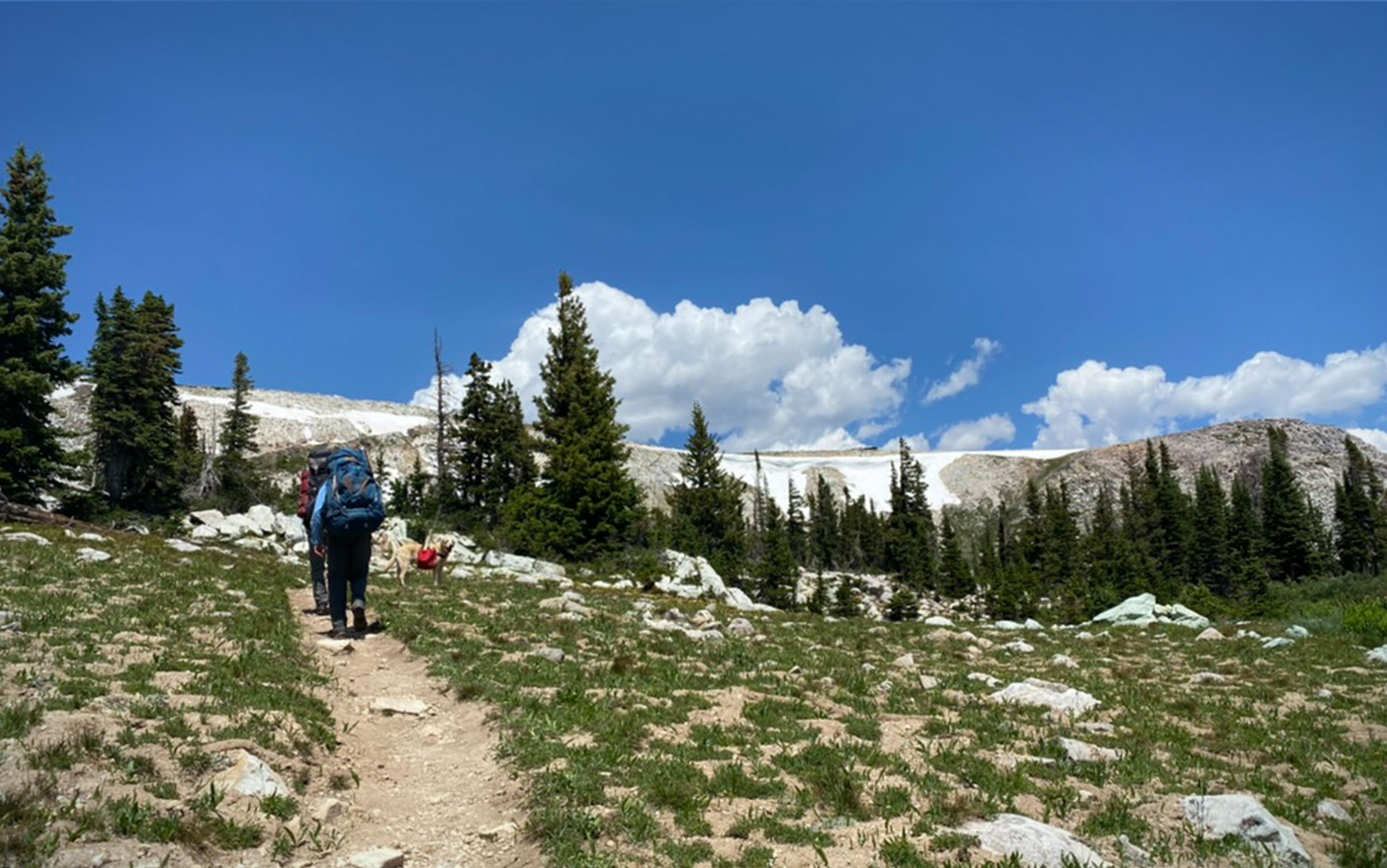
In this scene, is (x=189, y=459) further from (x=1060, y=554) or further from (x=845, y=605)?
(x=1060, y=554)

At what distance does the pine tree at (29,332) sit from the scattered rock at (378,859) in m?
37.9

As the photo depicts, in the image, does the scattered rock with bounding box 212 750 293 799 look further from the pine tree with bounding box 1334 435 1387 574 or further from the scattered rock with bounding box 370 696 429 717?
the pine tree with bounding box 1334 435 1387 574

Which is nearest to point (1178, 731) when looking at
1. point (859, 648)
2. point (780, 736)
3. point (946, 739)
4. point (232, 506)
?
point (946, 739)

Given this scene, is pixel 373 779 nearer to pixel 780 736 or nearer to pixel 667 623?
pixel 780 736

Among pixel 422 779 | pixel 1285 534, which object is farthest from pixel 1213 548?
pixel 422 779

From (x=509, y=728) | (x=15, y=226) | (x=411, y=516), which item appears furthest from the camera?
(x=411, y=516)

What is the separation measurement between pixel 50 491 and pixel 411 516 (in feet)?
64.8

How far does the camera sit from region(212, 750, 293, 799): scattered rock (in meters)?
6.24

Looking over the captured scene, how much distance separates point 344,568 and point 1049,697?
1179 centimetres

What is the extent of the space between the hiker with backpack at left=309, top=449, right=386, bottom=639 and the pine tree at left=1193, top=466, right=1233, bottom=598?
Result: 106 m

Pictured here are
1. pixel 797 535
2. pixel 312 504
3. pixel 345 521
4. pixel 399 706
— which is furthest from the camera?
pixel 797 535

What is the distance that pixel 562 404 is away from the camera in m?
49.0

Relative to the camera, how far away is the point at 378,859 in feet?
18.6

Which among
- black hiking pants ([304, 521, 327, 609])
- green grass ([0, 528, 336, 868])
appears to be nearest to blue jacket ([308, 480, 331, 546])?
green grass ([0, 528, 336, 868])
